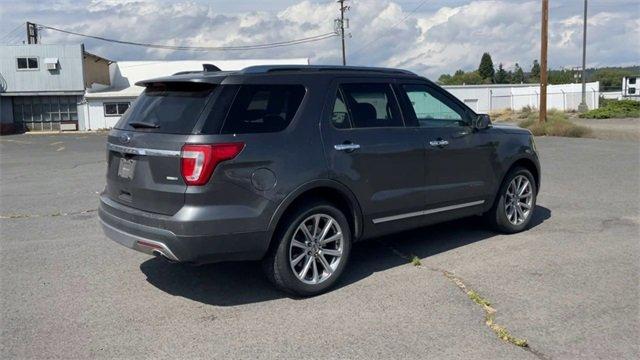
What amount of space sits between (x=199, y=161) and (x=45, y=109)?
46051 mm

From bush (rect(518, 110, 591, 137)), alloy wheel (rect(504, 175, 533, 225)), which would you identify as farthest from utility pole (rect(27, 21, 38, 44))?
alloy wheel (rect(504, 175, 533, 225))

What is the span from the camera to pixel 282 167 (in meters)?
4.73

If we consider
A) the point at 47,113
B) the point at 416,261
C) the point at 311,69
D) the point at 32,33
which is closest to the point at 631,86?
the point at 47,113

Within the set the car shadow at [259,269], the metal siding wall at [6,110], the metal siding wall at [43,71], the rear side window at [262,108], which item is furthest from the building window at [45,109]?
the rear side window at [262,108]

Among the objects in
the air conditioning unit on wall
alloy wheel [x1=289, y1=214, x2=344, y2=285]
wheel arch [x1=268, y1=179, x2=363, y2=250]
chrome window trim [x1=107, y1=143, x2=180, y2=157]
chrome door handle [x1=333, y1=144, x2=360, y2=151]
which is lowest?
alloy wheel [x1=289, y1=214, x2=344, y2=285]

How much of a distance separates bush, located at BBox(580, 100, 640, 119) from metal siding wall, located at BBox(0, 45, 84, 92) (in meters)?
36.9

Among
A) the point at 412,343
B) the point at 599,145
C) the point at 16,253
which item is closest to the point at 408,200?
the point at 412,343

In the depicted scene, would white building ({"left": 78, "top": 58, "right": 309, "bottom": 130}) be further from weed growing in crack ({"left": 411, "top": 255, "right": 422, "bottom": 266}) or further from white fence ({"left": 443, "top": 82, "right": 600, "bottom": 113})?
weed growing in crack ({"left": 411, "top": 255, "right": 422, "bottom": 266})

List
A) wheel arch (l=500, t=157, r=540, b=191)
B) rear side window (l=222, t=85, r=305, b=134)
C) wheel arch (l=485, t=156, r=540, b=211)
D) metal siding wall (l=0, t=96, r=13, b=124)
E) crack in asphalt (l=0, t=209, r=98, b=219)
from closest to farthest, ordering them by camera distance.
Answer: rear side window (l=222, t=85, r=305, b=134) < wheel arch (l=485, t=156, r=540, b=211) < wheel arch (l=500, t=157, r=540, b=191) < crack in asphalt (l=0, t=209, r=98, b=219) < metal siding wall (l=0, t=96, r=13, b=124)

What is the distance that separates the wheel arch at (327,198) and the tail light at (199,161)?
0.62 metres

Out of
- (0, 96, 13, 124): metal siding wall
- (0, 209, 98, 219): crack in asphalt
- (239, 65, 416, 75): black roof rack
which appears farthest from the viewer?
(0, 96, 13, 124): metal siding wall

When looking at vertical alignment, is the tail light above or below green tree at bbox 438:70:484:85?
below

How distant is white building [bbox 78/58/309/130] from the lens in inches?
1773

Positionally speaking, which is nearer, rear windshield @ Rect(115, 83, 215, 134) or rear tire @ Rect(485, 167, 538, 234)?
rear windshield @ Rect(115, 83, 215, 134)
